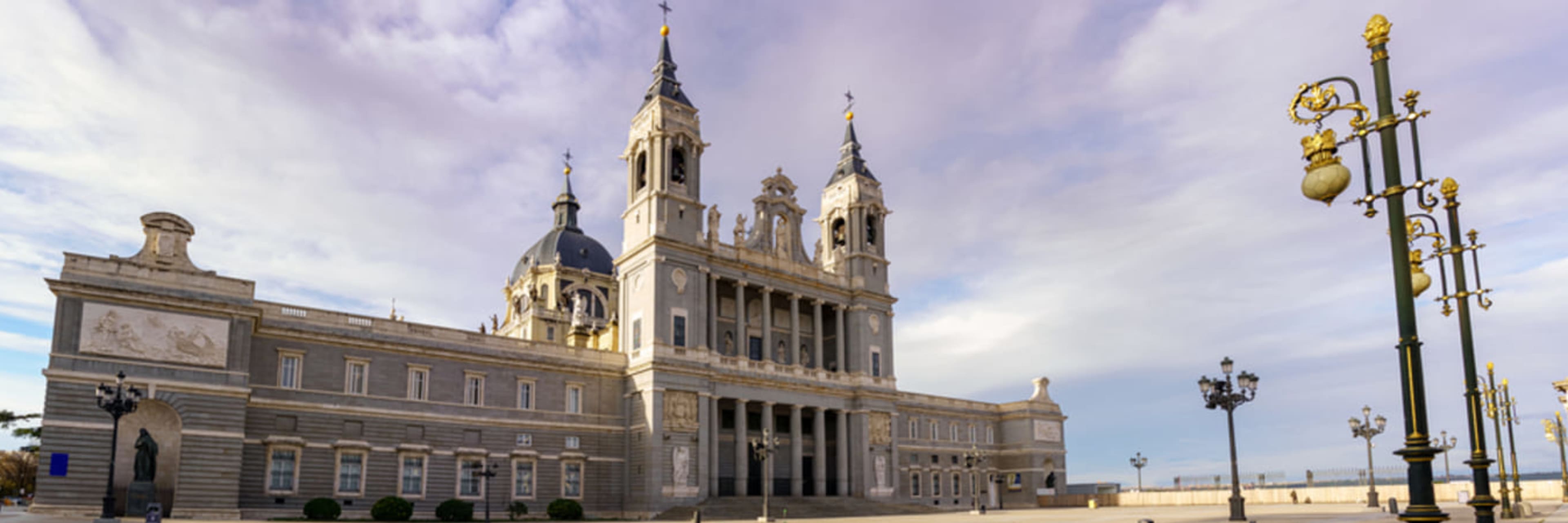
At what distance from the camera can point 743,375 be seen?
57.7 metres

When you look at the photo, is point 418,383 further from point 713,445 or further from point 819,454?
point 819,454

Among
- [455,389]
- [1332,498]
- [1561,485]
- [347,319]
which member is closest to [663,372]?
[455,389]

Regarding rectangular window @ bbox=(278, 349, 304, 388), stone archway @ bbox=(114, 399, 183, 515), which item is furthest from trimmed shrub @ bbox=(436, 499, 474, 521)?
stone archway @ bbox=(114, 399, 183, 515)

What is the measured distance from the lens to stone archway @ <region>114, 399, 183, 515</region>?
39.0 metres

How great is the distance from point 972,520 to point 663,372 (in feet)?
56.9

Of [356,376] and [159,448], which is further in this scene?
[356,376]

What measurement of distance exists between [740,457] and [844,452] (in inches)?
335

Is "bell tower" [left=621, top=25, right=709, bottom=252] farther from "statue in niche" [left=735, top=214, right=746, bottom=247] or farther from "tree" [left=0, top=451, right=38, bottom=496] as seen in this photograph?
"tree" [left=0, top=451, right=38, bottom=496]

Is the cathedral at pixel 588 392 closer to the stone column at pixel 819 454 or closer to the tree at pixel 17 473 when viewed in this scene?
the stone column at pixel 819 454

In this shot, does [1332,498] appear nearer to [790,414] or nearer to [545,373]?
[790,414]

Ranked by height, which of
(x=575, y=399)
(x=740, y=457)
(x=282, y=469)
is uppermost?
(x=575, y=399)

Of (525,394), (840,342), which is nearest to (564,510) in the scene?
(525,394)

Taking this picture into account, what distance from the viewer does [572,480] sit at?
5222 centimetres

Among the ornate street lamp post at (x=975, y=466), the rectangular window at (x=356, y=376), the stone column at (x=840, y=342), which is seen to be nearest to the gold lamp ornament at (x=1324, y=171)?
the rectangular window at (x=356, y=376)
